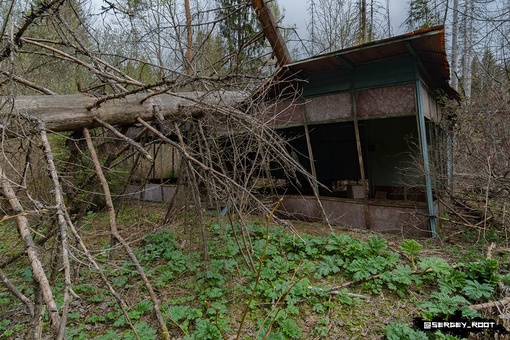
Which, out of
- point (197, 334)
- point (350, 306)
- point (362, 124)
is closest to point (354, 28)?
point (362, 124)

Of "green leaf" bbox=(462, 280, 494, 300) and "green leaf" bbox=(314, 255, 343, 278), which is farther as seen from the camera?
"green leaf" bbox=(314, 255, 343, 278)

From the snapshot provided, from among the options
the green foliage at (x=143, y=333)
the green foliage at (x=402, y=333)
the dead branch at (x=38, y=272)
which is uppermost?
the dead branch at (x=38, y=272)

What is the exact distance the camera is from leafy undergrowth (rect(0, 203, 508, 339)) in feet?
9.36

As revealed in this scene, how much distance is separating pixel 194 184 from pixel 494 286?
3.58m

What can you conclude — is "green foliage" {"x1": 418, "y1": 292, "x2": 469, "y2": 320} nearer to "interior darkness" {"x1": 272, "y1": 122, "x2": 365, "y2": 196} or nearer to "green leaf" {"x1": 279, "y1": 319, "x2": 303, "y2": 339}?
"green leaf" {"x1": 279, "y1": 319, "x2": 303, "y2": 339}

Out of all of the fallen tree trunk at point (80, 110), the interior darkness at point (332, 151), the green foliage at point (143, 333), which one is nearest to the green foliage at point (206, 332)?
the green foliage at point (143, 333)

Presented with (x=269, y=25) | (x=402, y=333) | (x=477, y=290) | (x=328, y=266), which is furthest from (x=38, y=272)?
(x=269, y=25)

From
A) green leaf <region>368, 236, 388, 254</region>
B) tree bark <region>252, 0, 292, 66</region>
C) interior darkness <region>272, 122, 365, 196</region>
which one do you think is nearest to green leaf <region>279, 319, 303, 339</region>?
green leaf <region>368, 236, 388, 254</region>

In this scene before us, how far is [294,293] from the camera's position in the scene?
3295 millimetres

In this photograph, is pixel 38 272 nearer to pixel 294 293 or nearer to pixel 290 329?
pixel 290 329

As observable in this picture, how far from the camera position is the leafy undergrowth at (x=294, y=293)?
9.36 ft

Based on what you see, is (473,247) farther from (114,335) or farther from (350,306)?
(114,335)

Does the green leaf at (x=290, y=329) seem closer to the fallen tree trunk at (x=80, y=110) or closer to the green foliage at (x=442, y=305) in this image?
the green foliage at (x=442, y=305)

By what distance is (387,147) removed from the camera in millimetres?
7656
